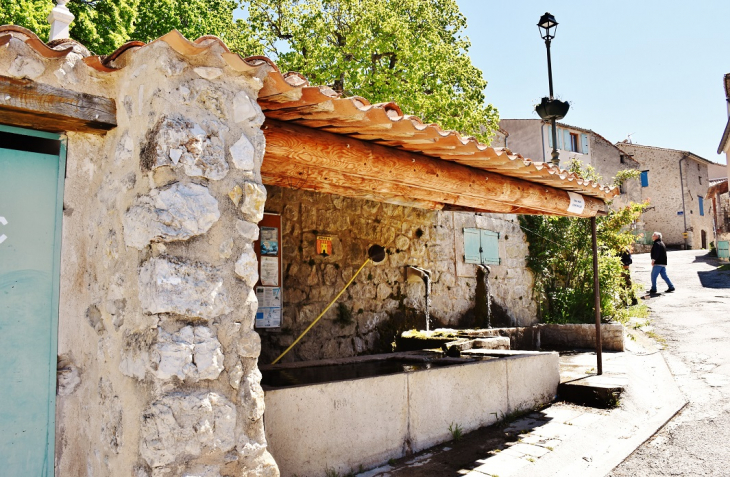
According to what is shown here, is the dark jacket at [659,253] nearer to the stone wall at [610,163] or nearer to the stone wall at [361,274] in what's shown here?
the stone wall at [361,274]

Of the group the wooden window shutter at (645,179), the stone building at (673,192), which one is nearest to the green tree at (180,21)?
the stone building at (673,192)

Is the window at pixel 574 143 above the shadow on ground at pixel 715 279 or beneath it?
above

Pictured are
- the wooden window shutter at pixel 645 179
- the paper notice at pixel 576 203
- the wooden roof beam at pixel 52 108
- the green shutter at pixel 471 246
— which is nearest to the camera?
the wooden roof beam at pixel 52 108

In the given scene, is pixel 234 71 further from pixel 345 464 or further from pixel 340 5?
pixel 340 5

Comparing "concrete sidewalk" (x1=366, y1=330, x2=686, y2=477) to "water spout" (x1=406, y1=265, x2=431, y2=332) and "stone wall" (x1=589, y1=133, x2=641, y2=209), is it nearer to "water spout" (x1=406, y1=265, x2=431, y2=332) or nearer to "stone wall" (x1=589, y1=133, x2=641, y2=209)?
"water spout" (x1=406, y1=265, x2=431, y2=332)

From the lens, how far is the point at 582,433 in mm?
4637

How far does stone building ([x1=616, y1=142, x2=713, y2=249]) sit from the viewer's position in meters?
30.6

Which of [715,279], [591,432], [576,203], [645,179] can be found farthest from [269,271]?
[645,179]

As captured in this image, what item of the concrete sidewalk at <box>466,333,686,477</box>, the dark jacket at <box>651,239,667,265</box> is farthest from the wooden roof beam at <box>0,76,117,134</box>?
the dark jacket at <box>651,239,667,265</box>

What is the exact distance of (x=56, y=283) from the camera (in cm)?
262

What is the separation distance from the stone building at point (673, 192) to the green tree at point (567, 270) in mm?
22301

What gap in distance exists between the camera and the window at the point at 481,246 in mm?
8664

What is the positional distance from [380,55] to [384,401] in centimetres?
1272

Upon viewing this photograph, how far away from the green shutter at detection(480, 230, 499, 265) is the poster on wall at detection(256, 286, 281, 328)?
4.52 meters
